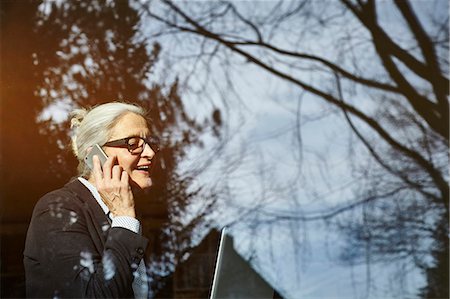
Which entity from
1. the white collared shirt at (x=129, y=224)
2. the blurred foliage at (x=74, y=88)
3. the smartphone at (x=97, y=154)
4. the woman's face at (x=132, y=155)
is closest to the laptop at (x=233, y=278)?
the blurred foliage at (x=74, y=88)

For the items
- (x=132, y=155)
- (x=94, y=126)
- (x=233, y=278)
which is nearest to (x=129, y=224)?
(x=132, y=155)

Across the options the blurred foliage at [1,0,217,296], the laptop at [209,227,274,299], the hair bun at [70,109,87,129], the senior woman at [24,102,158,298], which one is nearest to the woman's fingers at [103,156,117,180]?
the senior woman at [24,102,158,298]

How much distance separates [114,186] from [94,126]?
7.3 inches

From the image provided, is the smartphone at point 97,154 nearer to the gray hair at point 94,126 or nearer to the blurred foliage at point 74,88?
the gray hair at point 94,126

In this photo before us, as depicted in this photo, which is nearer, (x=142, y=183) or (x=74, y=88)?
(x=142, y=183)

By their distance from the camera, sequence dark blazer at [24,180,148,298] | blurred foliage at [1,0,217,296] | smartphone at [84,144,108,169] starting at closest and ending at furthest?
1. dark blazer at [24,180,148,298]
2. smartphone at [84,144,108,169]
3. blurred foliage at [1,0,217,296]

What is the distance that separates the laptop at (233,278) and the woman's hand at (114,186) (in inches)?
28.1

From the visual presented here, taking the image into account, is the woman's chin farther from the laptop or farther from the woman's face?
the laptop

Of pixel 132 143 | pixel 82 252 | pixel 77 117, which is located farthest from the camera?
pixel 77 117

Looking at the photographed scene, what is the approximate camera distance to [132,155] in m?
2.20

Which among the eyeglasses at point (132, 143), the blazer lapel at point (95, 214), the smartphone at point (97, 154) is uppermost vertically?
the eyeglasses at point (132, 143)

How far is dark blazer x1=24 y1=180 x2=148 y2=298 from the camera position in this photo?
2053 mm

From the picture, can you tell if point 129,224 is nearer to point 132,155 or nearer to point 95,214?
point 95,214

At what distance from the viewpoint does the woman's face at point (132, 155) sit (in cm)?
217
